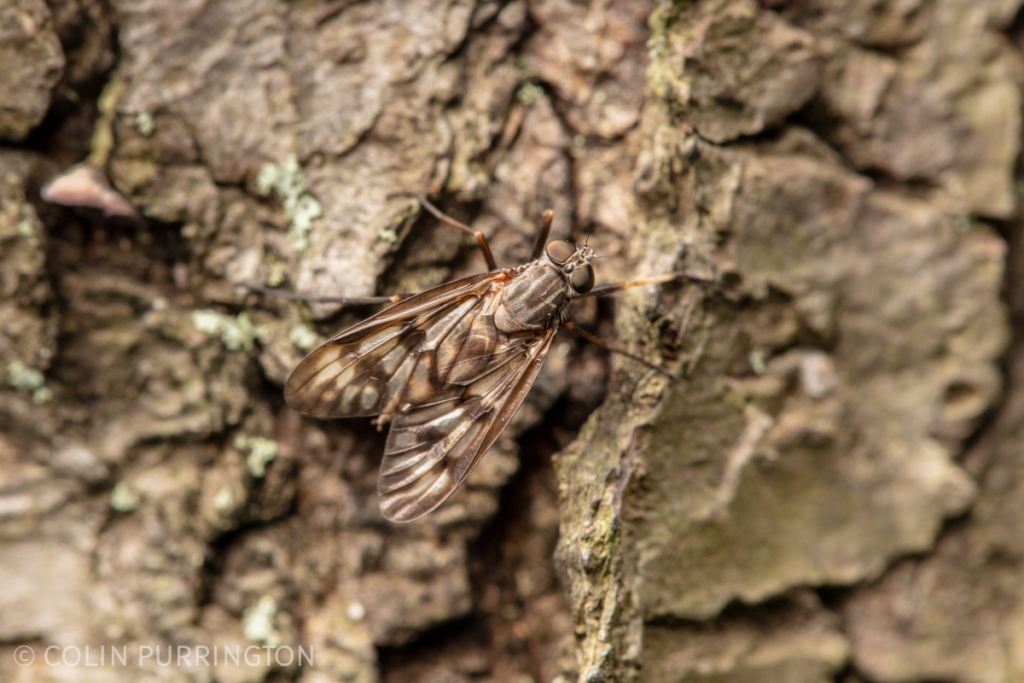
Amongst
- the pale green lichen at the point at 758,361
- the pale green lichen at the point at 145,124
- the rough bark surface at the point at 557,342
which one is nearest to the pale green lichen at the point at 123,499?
the rough bark surface at the point at 557,342

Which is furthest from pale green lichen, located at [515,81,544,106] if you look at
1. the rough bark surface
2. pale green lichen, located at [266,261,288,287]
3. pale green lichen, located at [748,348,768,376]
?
pale green lichen, located at [748,348,768,376]

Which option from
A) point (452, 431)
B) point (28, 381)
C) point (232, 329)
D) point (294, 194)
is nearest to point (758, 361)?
point (452, 431)

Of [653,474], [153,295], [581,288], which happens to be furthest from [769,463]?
[153,295]

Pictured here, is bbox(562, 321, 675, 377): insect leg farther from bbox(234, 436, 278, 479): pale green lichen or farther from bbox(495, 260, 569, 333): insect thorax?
→ bbox(234, 436, 278, 479): pale green lichen

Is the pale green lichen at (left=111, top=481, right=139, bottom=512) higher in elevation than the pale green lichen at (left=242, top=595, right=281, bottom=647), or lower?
higher

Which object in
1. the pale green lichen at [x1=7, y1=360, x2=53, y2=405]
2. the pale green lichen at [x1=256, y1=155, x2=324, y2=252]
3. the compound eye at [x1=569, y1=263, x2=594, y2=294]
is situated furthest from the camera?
the compound eye at [x1=569, y1=263, x2=594, y2=294]

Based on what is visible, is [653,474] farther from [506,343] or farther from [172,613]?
[172,613]
